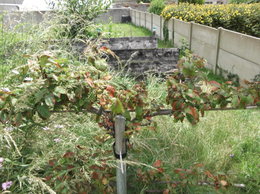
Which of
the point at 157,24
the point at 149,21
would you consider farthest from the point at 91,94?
the point at 149,21

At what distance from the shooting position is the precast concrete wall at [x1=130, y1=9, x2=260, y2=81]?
15.4 ft

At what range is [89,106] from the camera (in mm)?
1441

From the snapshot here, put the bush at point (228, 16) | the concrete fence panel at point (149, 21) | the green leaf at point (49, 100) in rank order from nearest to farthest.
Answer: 1. the green leaf at point (49, 100)
2. the bush at point (228, 16)
3. the concrete fence panel at point (149, 21)

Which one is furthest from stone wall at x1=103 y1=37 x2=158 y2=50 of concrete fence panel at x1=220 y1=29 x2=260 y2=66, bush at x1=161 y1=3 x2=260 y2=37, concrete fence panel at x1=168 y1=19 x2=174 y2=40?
bush at x1=161 y1=3 x2=260 y2=37

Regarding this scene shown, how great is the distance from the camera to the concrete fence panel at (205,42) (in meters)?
6.01

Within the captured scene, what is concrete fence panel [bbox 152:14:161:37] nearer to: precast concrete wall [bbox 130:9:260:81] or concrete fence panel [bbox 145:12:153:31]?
concrete fence panel [bbox 145:12:153:31]

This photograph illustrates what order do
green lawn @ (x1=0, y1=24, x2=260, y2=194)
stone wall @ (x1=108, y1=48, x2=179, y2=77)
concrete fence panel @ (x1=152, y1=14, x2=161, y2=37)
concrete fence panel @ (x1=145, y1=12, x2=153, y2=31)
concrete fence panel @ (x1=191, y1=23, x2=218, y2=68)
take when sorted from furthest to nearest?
concrete fence panel @ (x1=145, y1=12, x2=153, y2=31)
concrete fence panel @ (x1=152, y1=14, x2=161, y2=37)
concrete fence panel @ (x1=191, y1=23, x2=218, y2=68)
stone wall @ (x1=108, y1=48, x2=179, y2=77)
green lawn @ (x1=0, y1=24, x2=260, y2=194)

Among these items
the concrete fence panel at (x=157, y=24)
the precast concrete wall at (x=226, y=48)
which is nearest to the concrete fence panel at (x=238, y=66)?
the precast concrete wall at (x=226, y=48)

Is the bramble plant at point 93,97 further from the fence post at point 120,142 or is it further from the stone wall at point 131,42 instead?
the stone wall at point 131,42

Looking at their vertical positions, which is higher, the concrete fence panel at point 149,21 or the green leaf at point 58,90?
the green leaf at point 58,90

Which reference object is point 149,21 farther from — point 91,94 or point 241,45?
point 91,94

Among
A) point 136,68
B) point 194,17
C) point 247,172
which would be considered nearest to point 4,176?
point 247,172

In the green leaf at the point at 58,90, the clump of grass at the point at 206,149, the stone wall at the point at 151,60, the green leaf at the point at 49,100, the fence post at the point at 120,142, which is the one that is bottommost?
the clump of grass at the point at 206,149

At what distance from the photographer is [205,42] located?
21.0 feet
